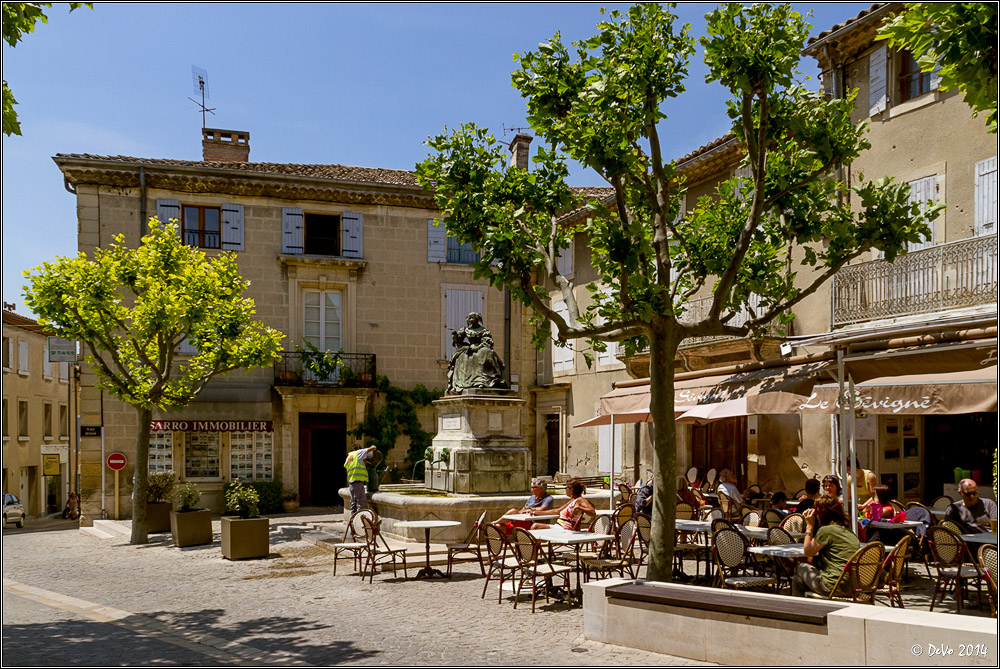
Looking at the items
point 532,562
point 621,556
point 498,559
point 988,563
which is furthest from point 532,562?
point 988,563

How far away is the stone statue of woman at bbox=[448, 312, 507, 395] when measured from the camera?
13672 millimetres

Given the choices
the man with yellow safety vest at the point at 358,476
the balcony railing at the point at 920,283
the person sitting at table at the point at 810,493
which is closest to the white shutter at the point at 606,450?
the balcony railing at the point at 920,283

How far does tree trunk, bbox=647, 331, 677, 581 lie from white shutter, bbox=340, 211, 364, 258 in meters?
17.3

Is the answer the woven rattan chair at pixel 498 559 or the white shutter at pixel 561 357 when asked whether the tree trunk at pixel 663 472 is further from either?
the white shutter at pixel 561 357

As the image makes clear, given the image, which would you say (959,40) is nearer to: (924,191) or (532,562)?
(532,562)

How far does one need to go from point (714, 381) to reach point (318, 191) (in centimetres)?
1612

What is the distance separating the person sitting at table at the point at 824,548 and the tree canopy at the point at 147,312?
10.8m

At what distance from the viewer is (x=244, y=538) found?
500 inches

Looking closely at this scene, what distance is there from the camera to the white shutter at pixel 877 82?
1521 centimetres

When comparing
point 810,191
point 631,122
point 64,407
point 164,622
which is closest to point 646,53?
point 631,122

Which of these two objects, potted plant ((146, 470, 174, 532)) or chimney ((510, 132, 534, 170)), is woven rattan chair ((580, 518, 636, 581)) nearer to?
potted plant ((146, 470, 174, 532))

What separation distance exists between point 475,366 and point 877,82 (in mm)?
8243

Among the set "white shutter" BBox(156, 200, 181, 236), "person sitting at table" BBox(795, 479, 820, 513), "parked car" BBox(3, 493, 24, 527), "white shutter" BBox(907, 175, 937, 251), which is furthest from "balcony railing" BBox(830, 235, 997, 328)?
"parked car" BBox(3, 493, 24, 527)

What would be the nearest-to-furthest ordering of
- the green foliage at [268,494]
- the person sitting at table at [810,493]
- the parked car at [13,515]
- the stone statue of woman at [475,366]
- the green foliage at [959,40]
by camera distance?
the green foliage at [959,40] → the person sitting at table at [810,493] → the stone statue of woman at [475,366] → the green foliage at [268,494] → the parked car at [13,515]
